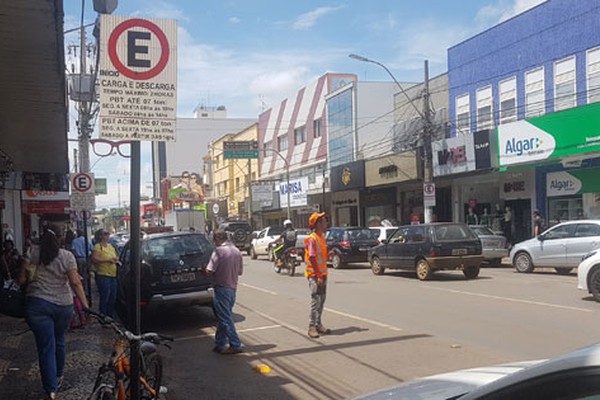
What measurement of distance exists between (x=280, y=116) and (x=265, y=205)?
308 inches

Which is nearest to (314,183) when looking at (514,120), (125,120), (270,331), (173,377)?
(514,120)

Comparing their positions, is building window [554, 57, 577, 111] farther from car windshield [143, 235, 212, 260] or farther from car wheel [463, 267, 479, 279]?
car windshield [143, 235, 212, 260]

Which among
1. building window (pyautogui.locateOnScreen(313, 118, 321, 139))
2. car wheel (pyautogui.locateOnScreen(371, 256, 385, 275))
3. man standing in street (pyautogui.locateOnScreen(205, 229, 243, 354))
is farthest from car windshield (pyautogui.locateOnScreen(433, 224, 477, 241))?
building window (pyautogui.locateOnScreen(313, 118, 321, 139))

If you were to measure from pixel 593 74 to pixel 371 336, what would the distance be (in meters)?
15.3

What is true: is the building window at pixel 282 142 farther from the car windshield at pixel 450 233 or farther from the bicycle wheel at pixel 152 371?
the bicycle wheel at pixel 152 371

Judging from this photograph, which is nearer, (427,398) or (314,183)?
(427,398)

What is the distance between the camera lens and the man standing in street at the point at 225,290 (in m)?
8.08

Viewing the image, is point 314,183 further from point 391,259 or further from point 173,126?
point 173,126

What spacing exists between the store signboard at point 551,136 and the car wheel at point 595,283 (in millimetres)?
8321

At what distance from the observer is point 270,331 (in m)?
9.70

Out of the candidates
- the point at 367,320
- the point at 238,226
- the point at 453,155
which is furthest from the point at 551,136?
the point at 238,226

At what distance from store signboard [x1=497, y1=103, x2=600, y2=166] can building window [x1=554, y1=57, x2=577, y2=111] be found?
1.14 m

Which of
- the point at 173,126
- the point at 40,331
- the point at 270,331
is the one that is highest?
the point at 173,126

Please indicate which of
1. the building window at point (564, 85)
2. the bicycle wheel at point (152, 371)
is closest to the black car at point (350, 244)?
the building window at point (564, 85)
